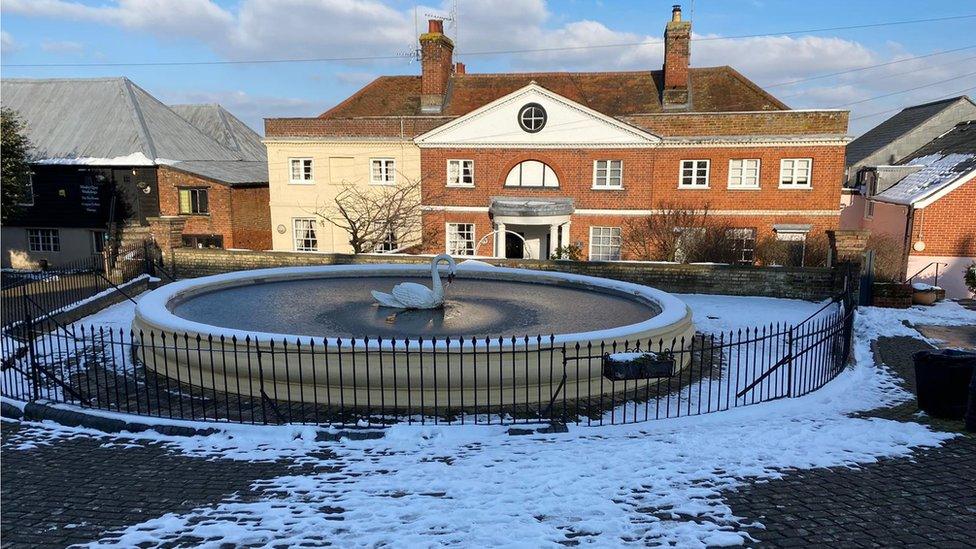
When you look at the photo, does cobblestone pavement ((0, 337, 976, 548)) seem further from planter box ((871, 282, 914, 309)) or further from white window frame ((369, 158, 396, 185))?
white window frame ((369, 158, 396, 185))

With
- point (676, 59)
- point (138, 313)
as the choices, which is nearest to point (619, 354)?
point (138, 313)

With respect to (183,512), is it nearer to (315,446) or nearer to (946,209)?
(315,446)

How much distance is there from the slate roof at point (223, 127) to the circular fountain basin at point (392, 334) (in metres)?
28.9

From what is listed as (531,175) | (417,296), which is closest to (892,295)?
(417,296)

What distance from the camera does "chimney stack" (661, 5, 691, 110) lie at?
94.6 ft

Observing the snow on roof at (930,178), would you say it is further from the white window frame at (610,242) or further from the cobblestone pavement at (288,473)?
the cobblestone pavement at (288,473)

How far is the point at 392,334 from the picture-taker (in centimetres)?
1064

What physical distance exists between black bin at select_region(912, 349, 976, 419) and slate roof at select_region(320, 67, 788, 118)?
22.4 m

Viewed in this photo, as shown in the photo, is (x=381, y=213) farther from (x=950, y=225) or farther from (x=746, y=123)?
(x=950, y=225)

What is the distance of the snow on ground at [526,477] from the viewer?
17.0 feet

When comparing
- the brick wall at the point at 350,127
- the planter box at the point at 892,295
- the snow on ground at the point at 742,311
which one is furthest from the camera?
the brick wall at the point at 350,127

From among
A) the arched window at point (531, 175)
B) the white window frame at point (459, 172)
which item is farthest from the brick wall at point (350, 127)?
the arched window at point (531, 175)

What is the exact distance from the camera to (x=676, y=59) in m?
29.2

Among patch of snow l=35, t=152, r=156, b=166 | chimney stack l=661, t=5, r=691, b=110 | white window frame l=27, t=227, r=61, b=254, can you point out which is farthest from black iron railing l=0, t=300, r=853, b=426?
white window frame l=27, t=227, r=61, b=254
